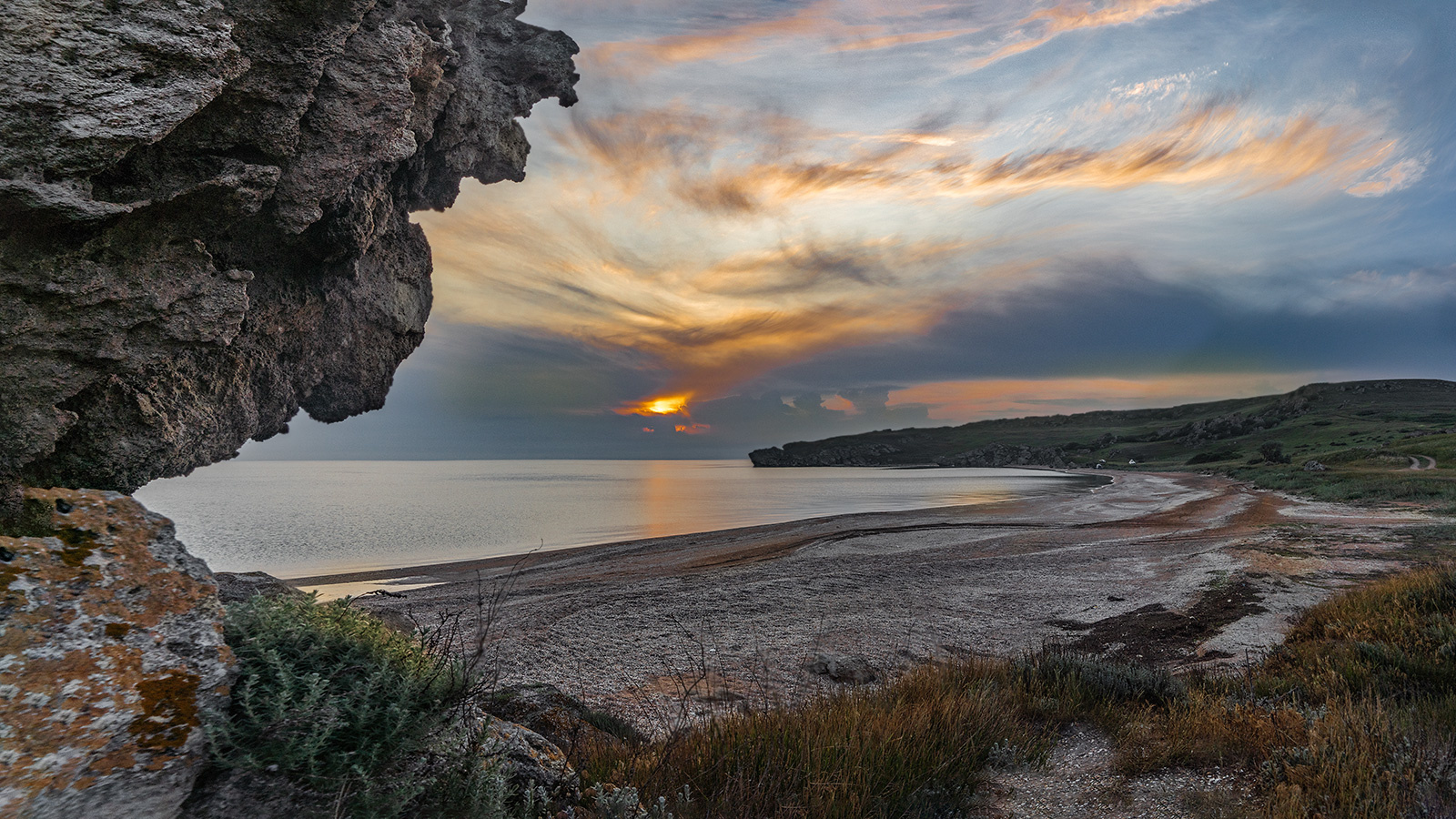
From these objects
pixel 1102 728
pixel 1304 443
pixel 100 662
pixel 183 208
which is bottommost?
pixel 1304 443

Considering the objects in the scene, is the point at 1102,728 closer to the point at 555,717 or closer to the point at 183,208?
the point at 555,717

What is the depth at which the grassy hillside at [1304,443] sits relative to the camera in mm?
40281

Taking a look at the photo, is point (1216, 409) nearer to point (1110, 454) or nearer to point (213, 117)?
point (1110, 454)

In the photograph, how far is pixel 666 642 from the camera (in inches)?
434

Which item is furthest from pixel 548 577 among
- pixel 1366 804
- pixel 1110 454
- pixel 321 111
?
pixel 1110 454

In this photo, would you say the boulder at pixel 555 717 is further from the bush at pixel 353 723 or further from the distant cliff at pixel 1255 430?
the distant cliff at pixel 1255 430

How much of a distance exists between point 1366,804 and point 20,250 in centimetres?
1096

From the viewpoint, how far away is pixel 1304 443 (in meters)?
89.0

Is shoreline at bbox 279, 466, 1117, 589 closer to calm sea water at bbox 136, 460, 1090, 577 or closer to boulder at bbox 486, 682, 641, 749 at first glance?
calm sea water at bbox 136, 460, 1090, 577

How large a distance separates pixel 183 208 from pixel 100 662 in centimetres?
715

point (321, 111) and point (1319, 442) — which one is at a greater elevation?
point (321, 111)

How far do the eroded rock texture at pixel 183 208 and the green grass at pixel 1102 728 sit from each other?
498 cm

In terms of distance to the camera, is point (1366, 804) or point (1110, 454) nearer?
point (1366, 804)

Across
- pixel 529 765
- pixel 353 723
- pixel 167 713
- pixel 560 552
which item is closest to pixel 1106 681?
pixel 529 765
